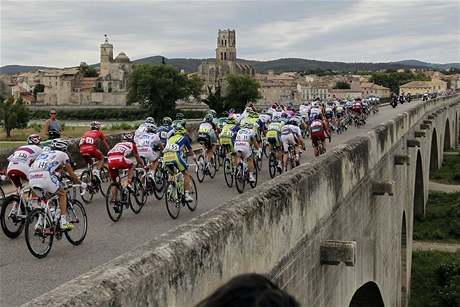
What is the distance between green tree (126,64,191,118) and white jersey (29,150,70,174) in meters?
82.8

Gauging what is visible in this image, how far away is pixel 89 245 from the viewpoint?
9.23m

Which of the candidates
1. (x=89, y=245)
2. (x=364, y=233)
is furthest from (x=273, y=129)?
(x=89, y=245)

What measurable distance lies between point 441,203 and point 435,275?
14750 millimetres

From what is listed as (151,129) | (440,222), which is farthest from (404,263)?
(440,222)

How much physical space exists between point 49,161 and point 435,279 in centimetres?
1872

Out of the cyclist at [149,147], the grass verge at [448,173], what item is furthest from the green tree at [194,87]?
the cyclist at [149,147]

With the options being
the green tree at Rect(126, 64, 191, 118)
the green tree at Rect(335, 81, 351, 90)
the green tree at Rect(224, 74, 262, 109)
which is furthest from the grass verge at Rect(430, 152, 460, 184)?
the green tree at Rect(335, 81, 351, 90)

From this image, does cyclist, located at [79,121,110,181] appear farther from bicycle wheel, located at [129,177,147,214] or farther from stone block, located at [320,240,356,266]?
stone block, located at [320,240,356,266]

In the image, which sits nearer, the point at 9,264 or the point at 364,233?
the point at 9,264

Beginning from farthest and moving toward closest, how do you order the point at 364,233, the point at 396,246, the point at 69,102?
the point at 69,102 < the point at 396,246 < the point at 364,233

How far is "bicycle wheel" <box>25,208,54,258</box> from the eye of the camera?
830 centimetres

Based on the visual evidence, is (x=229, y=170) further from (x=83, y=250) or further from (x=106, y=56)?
(x=106, y=56)

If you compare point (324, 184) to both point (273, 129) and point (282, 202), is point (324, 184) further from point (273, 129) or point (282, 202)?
point (273, 129)

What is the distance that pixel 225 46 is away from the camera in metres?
188
